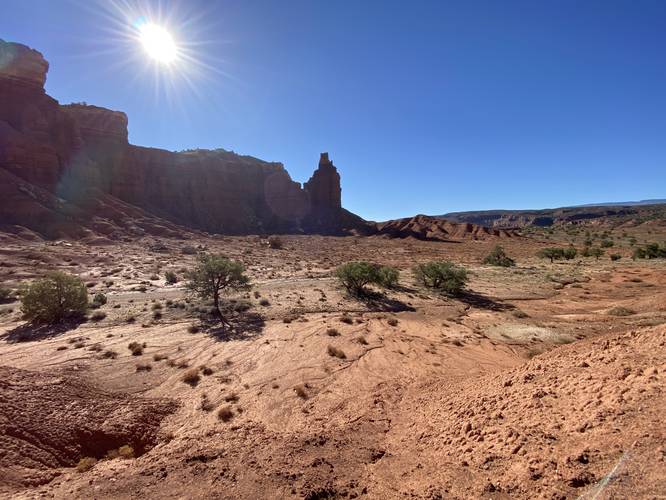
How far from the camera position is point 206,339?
45.2 feet

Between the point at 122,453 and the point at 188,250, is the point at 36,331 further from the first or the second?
the point at 188,250

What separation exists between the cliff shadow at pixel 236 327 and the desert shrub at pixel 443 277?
14.2 m

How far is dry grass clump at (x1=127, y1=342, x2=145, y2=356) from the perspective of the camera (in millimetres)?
11642

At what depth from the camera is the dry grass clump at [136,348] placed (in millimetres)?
11642

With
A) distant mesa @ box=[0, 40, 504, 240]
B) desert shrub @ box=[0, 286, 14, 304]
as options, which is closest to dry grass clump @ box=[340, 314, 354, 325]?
desert shrub @ box=[0, 286, 14, 304]

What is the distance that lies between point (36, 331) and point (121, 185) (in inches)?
2763

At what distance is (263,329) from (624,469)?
535 inches

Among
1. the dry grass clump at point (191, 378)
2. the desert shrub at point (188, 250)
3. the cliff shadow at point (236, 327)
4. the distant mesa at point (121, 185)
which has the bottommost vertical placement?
the dry grass clump at point (191, 378)

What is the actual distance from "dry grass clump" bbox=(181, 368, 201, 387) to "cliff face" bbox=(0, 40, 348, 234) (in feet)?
171

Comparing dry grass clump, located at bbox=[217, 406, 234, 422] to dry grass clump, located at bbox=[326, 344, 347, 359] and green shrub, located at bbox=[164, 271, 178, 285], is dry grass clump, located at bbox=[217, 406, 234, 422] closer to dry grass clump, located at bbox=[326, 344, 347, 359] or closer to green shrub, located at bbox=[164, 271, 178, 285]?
dry grass clump, located at bbox=[326, 344, 347, 359]

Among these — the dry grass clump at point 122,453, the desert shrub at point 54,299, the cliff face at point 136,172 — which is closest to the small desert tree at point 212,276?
the desert shrub at point 54,299

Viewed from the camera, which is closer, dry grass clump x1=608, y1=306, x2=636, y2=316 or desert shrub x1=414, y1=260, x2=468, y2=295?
dry grass clump x1=608, y1=306, x2=636, y2=316

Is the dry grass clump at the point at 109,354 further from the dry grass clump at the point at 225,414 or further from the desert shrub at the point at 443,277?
the desert shrub at the point at 443,277

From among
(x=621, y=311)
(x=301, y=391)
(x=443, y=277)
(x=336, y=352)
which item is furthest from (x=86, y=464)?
(x=443, y=277)
